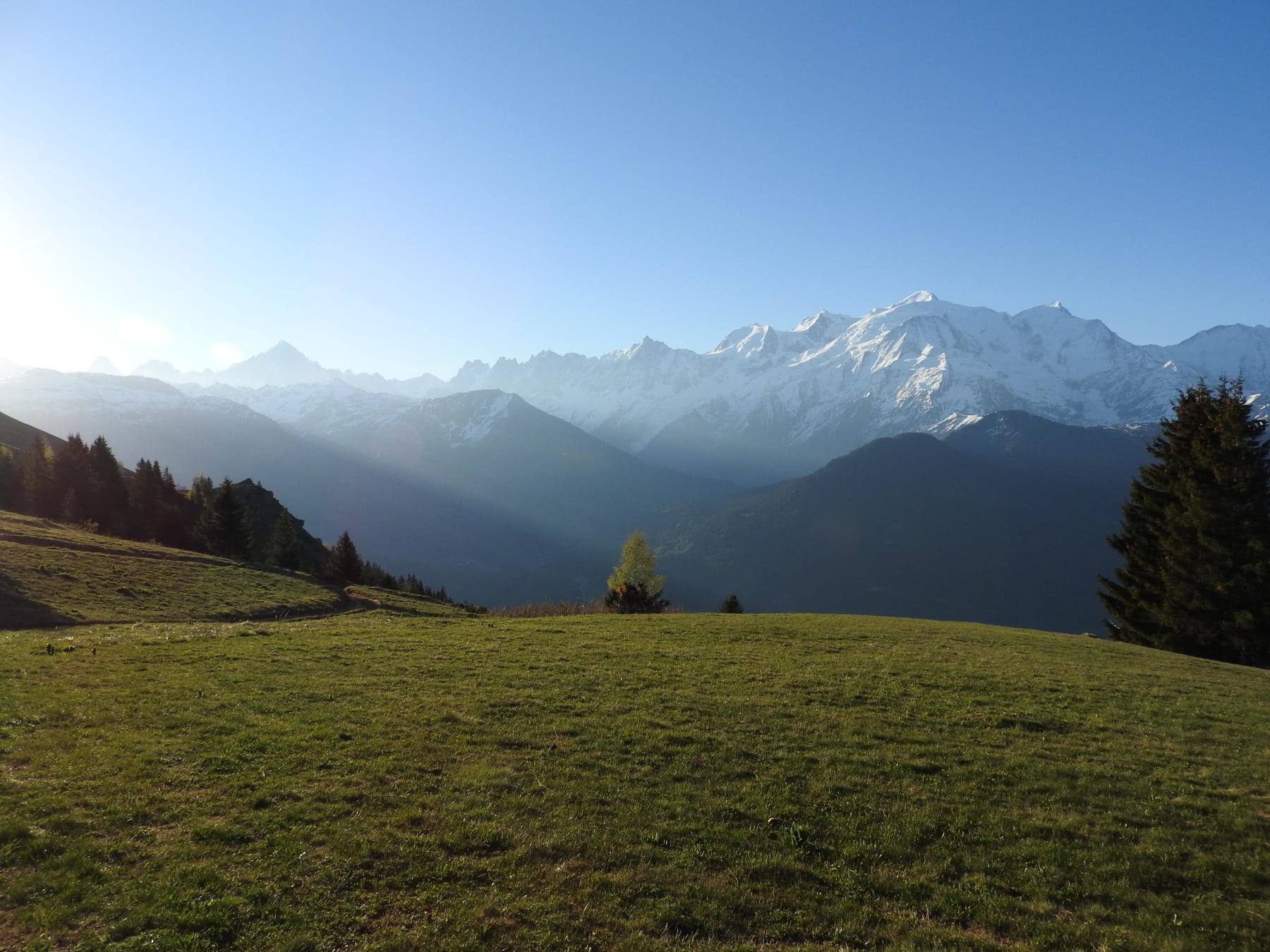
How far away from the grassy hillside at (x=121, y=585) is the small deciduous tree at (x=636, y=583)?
29664mm

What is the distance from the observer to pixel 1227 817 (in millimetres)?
13352

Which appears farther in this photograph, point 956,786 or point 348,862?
point 956,786

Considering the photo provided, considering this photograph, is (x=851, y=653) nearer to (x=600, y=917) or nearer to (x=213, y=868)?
(x=600, y=917)

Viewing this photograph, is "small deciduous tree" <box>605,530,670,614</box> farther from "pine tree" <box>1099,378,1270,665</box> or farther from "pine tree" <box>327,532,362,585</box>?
"pine tree" <box>1099,378,1270,665</box>

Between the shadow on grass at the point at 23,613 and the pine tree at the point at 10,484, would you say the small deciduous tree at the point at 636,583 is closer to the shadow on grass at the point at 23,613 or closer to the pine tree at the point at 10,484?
the shadow on grass at the point at 23,613

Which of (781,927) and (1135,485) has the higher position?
(1135,485)

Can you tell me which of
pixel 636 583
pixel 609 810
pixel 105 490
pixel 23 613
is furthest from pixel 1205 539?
pixel 105 490

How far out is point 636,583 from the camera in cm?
7381

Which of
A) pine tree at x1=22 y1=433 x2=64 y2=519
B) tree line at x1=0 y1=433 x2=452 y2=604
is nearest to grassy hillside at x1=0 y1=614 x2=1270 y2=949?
tree line at x1=0 y1=433 x2=452 y2=604

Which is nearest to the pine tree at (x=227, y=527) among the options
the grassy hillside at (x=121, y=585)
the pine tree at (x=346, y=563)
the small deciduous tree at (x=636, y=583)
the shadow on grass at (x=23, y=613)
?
the pine tree at (x=346, y=563)

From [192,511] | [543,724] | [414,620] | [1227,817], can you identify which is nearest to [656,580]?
[414,620]

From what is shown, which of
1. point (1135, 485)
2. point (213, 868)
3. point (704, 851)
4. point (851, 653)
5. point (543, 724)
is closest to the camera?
point (213, 868)

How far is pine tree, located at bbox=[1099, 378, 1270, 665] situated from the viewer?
39.9 m

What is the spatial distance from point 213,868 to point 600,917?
6.56 m
